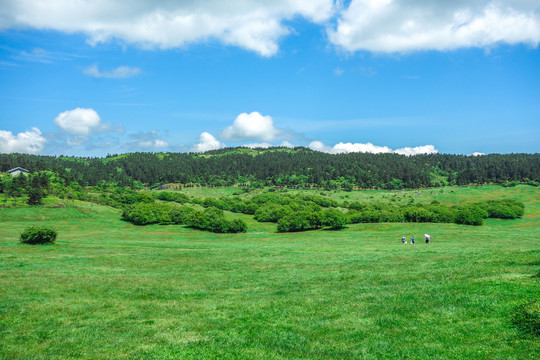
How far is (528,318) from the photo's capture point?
13227 mm

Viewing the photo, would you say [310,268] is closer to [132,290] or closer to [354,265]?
[354,265]

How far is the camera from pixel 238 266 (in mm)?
35906

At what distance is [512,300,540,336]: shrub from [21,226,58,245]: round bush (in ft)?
198

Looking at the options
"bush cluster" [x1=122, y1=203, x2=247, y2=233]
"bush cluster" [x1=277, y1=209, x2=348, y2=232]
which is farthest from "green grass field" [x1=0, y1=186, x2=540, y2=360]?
"bush cluster" [x1=122, y1=203, x2=247, y2=233]

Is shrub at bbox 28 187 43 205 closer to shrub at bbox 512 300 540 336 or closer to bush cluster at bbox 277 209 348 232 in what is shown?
bush cluster at bbox 277 209 348 232

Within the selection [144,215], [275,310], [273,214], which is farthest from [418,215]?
[275,310]

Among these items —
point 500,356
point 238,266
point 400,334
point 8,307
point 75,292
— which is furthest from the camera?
point 238,266

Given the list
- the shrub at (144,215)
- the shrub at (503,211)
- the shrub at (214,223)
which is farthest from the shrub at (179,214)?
the shrub at (503,211)

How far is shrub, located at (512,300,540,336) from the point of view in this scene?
1250 centimetres

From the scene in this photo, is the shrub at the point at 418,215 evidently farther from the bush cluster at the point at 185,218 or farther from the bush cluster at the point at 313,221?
the bush cluster at the point at 185,218

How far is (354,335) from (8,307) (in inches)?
758

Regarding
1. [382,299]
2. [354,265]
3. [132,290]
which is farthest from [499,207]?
[132,290]

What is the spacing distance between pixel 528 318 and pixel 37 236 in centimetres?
6117

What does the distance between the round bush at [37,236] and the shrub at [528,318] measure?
198ft
